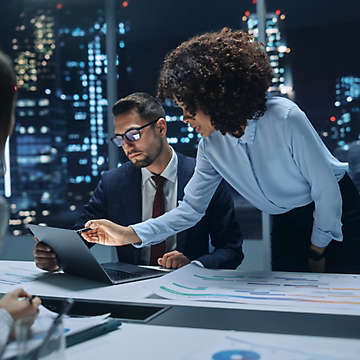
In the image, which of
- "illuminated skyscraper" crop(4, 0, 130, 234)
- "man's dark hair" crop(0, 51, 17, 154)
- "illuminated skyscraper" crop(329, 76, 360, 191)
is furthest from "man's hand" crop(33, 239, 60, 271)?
"illuminated skyscraper" crop(329, 76, 360, 191)

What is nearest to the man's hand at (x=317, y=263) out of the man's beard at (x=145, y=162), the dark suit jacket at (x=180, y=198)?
the dark suit jacket at (x=180, y=198)

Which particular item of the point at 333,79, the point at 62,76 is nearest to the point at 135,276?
the point at 333,79

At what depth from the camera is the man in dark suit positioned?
6.64 feet

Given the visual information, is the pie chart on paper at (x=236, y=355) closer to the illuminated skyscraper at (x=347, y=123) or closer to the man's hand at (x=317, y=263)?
the man's hand at (x=317, y=263)

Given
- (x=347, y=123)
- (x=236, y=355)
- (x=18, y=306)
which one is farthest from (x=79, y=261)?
(x=347, y=123)

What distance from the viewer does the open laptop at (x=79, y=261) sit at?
4.31 ft

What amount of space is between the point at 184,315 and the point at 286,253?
2.50ft

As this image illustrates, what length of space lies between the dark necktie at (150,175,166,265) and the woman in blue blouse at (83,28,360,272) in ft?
0.92

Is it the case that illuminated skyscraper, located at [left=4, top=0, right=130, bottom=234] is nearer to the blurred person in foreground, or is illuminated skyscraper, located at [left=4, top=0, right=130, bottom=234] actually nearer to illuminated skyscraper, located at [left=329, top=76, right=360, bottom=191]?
illuminated skyscraper, located at [left=329, top=76, right=360, bottom=191]

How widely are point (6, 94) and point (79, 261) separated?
0.68 m

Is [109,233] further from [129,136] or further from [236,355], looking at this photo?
[236,355]

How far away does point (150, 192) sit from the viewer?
214cm

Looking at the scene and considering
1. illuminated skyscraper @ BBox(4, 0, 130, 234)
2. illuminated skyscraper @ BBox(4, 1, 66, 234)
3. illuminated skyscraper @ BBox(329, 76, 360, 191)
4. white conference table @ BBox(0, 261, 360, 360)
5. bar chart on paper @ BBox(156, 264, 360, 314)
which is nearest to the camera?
white conference table @ BBox(0, 261, 360, 360)

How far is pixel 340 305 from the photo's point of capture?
1001 millimetres
